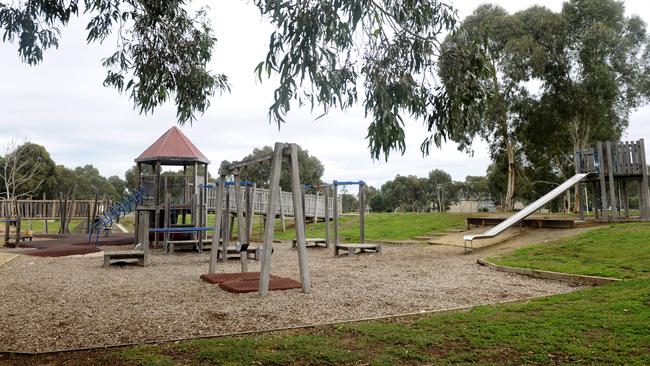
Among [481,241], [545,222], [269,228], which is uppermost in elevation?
[269,228]

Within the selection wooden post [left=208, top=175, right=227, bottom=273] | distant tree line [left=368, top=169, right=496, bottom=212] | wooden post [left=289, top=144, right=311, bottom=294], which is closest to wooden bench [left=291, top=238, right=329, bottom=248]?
wooden post [left=208, top=175, right=227, bottom=273]

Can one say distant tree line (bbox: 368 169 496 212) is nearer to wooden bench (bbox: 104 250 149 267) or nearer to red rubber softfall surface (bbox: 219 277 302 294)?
wooden bench (bbox: 104 250 149 267)

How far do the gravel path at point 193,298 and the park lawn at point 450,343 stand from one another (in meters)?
0.66

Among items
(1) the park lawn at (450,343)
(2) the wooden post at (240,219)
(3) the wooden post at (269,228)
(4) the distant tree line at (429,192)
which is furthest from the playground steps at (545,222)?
(4) the distant tree line at (429,192)

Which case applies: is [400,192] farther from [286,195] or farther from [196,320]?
[196,320]

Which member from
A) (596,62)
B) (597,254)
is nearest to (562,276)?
(597,254)

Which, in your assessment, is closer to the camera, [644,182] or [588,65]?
[644,182]

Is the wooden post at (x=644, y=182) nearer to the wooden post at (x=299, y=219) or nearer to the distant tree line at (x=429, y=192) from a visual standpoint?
the wooden post at (x=299, y=219)

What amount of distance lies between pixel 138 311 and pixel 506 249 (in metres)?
11.3

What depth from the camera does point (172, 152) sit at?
21250 millimetres

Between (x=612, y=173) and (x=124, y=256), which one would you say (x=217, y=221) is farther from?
(x=612, y=173)

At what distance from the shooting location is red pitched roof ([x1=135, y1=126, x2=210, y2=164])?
68.8 feet

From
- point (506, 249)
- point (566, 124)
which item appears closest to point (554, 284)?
point (506, 249)

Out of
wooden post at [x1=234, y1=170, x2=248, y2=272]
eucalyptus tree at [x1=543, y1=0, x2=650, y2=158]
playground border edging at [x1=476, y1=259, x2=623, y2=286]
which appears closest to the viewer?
playground border edging at [x1=476, y1=259, x2=623, y2=286]
